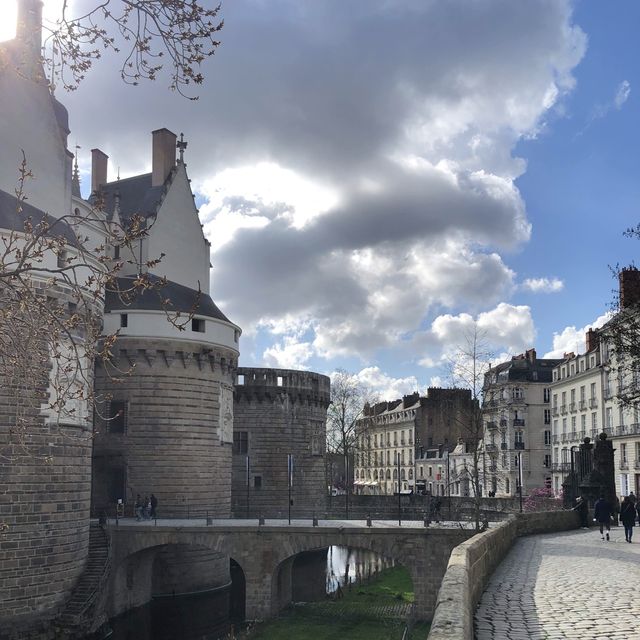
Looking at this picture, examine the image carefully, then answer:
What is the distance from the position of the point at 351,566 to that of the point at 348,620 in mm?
18149

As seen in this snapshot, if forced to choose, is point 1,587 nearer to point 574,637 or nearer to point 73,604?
point 73,604

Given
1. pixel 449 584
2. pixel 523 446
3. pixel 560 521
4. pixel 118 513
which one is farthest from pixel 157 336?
pixel 523 446

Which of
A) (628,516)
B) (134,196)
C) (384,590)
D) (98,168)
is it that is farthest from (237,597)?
(98,168)

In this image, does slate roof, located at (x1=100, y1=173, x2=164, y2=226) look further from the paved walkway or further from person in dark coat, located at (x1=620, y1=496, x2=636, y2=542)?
the paved walkway

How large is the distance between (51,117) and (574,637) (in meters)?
25.8

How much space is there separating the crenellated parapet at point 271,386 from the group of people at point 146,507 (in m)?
13.1

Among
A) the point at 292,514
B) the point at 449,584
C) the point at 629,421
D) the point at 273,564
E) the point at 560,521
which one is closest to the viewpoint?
the point at 449,584

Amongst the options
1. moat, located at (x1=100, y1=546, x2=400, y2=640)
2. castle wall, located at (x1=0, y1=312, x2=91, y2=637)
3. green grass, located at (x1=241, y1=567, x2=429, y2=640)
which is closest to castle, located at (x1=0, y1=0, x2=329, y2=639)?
castle wall, located at (x1=0, y1=312, x2=91, y2=637)

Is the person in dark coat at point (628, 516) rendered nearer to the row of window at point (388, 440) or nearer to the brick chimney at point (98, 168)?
the brick chimney at point (98, 168)

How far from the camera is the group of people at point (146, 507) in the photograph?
104ft

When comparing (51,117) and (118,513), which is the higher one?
(51,117)

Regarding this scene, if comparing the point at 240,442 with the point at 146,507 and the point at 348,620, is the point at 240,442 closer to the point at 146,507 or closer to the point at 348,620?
the point at 146,507

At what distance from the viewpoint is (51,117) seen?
95.2 feet

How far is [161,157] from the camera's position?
39625 mm
